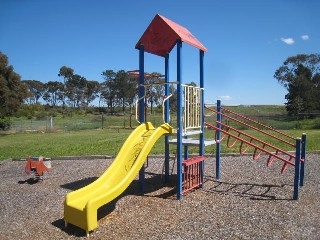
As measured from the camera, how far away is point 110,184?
5.54 meters

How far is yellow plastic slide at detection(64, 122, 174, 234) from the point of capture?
4441 mm

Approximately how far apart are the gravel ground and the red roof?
10.3ft

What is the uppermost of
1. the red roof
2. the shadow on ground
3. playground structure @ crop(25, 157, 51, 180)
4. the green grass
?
the red roof

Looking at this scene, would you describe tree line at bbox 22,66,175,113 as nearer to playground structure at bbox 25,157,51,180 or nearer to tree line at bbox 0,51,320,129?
tree line at bbox 0,51,320,129

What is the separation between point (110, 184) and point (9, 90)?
26.7 meters

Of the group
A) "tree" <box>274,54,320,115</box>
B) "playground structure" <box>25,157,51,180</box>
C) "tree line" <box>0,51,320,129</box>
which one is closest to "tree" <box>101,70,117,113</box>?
"tree line" <box>0,51,320,129</box>

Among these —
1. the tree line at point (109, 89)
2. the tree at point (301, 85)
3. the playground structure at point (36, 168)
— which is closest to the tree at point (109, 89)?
the tree line at point (109, 89)

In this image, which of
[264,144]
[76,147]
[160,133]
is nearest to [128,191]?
[160,133]

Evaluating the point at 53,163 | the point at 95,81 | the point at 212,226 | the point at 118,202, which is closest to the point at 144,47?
the point at 118,202

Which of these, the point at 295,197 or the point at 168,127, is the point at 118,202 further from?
the point at 295,197

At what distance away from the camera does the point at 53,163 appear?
10.4m

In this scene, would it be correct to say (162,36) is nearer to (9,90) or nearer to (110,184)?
(110,184)

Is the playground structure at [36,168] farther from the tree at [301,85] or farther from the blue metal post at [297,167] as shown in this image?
the tree at [301,85]

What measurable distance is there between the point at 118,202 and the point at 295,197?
3401mm
